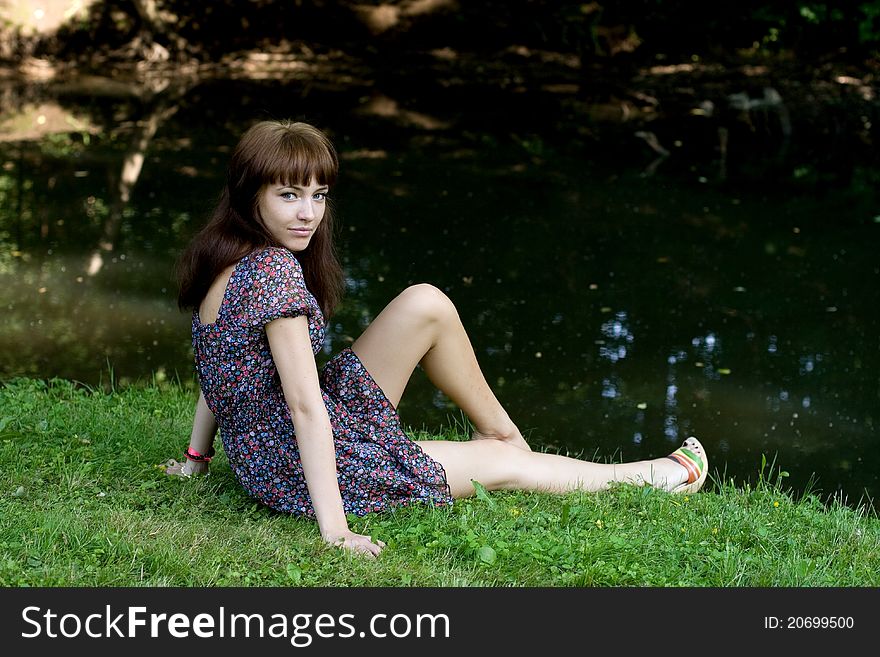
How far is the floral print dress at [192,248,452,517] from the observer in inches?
123

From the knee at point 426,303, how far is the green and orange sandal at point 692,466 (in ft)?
3.59

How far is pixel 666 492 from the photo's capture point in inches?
147

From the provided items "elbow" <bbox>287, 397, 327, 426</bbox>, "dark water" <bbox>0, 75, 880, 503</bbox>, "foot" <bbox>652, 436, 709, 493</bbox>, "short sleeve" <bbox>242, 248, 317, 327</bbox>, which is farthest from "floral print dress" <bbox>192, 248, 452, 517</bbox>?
"dark water" <bbox>0, 75, 880, 503</bbox>

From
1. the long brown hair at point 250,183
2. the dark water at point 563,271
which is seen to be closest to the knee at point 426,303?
the long brown hair at point 250,183

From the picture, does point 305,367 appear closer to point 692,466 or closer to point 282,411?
point 282,411

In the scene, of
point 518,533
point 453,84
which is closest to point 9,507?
point 518,533

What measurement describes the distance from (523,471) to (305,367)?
3.06ft

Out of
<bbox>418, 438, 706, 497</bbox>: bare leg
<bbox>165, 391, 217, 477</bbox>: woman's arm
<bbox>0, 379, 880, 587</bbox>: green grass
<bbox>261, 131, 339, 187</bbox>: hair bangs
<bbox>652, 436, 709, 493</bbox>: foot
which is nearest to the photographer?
<bbox>0, 379, 880, 587</bbox>: green grass

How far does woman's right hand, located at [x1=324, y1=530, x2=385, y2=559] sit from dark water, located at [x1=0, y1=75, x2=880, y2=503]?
1.78 m

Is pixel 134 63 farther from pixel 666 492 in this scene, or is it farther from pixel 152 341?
pixel 666 492

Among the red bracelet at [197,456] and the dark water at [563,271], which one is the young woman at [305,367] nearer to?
the red bracelet at [197,456]

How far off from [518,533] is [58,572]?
4.14ft

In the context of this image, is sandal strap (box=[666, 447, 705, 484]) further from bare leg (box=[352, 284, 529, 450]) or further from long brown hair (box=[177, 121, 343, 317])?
long brown hair (box=[177, 121, 343, 317])

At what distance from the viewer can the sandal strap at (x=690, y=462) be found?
3.90 metres
